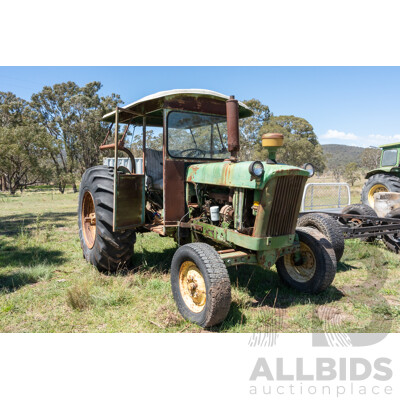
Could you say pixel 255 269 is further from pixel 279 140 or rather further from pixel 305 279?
pixel 279 140

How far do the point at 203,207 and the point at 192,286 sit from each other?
123cm

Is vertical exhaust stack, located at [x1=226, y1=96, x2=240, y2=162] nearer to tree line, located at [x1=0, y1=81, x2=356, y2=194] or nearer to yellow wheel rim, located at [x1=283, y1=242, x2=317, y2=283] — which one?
yellow wheel rim, located at [x1=283, y1=242, x2=317, y2=283]

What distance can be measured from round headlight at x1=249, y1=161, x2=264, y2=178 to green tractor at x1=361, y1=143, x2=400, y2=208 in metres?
7.45

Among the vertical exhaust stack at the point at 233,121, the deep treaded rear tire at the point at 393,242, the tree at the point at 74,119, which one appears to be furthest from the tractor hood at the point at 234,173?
the tree at the point at 74,119

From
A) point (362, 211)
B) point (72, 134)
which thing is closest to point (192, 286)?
point (362, 211)

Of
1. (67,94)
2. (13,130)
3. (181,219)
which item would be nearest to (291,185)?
(181,219)

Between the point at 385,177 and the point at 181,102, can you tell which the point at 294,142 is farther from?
the point at 181,102

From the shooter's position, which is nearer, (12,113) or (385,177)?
(385,177)

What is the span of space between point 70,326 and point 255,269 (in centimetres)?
271

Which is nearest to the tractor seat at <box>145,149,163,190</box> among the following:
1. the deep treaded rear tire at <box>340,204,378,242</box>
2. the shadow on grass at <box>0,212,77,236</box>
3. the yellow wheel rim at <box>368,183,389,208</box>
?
the shadow on grass at <box>0,212,77,236</box>

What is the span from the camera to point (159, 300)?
378cm

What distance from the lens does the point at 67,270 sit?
16.4ft

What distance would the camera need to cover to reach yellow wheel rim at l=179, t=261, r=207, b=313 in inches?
129

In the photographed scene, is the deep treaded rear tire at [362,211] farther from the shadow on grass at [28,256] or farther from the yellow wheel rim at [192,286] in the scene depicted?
the shadow on grass at [28,256]
